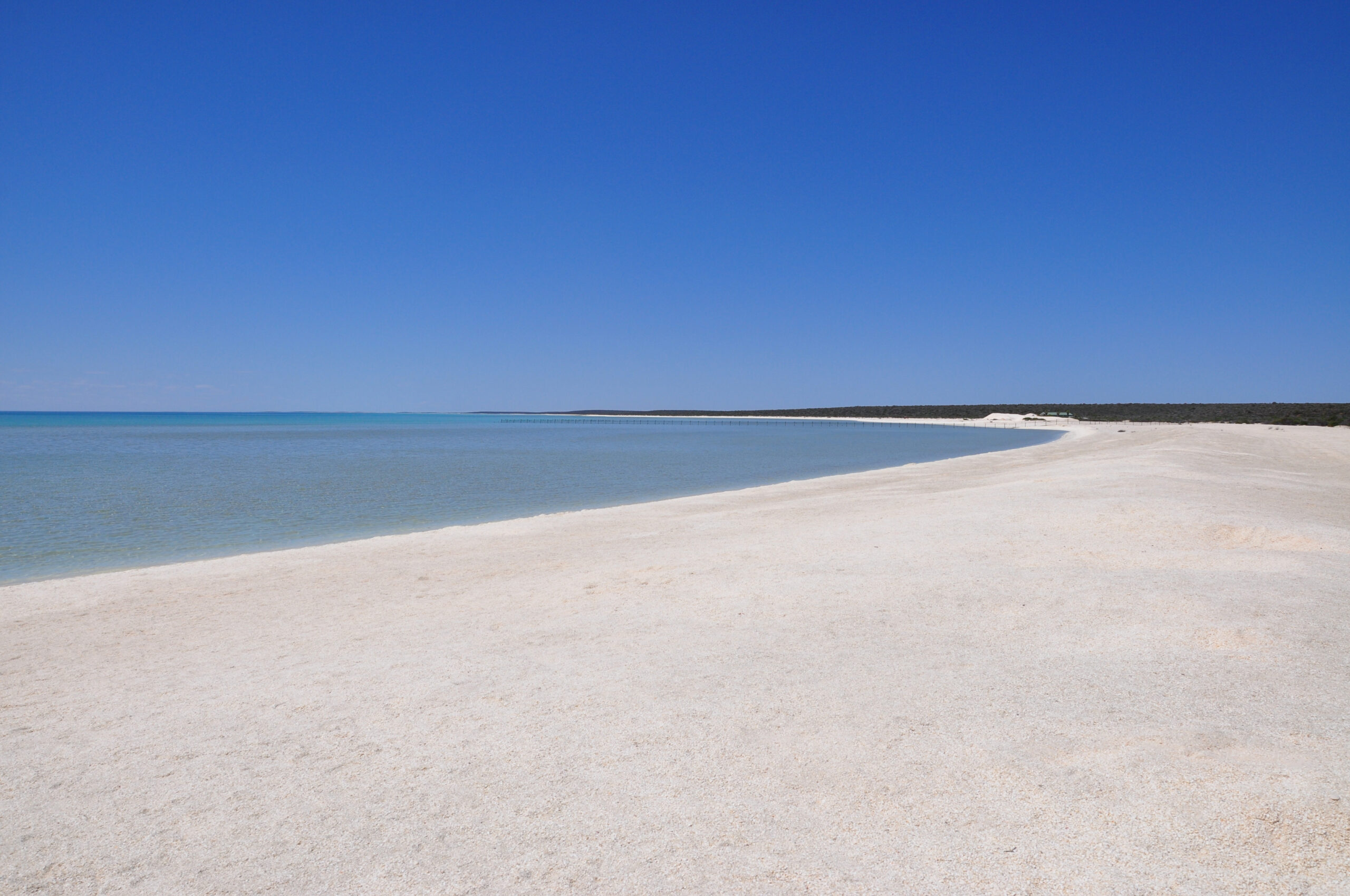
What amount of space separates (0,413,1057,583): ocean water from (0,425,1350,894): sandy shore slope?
17.2 ft

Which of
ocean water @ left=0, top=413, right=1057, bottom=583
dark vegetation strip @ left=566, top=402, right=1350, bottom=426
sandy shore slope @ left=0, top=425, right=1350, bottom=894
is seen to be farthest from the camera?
dark vegetation strip @ left=566, top=402, right=1350, bottom=426

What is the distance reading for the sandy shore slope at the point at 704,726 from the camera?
11.4 feet

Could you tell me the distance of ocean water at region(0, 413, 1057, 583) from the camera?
15.1m

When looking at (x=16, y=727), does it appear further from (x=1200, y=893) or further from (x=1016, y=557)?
(x=1016, y=557)

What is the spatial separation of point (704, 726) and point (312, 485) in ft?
84.1

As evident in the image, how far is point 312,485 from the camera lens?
26703 millimetres

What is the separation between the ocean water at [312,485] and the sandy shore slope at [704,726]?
5.26m

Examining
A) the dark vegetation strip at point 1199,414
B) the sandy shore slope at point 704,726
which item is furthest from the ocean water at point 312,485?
the dark vegetation strip at point 1199,414

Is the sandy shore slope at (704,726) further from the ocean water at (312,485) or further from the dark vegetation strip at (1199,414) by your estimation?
the dark vegetation strip at (1199,414)

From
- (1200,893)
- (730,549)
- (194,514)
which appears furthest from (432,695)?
(194,514)

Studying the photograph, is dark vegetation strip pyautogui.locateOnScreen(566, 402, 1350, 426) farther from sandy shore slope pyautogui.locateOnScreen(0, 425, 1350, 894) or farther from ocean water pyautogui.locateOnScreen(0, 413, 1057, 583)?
sandy shore slope pyautogui.locateOnScreen(0, 425, 1350, 894)

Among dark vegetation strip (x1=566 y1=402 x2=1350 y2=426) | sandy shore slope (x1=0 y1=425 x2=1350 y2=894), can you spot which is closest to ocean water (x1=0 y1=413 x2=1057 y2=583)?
sandy shore slope (x1=0 y1=425 x2=1350 y2=894)

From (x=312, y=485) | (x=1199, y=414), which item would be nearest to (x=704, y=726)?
(x=312, y=485)

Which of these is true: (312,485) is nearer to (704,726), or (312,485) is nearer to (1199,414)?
(704,726)
